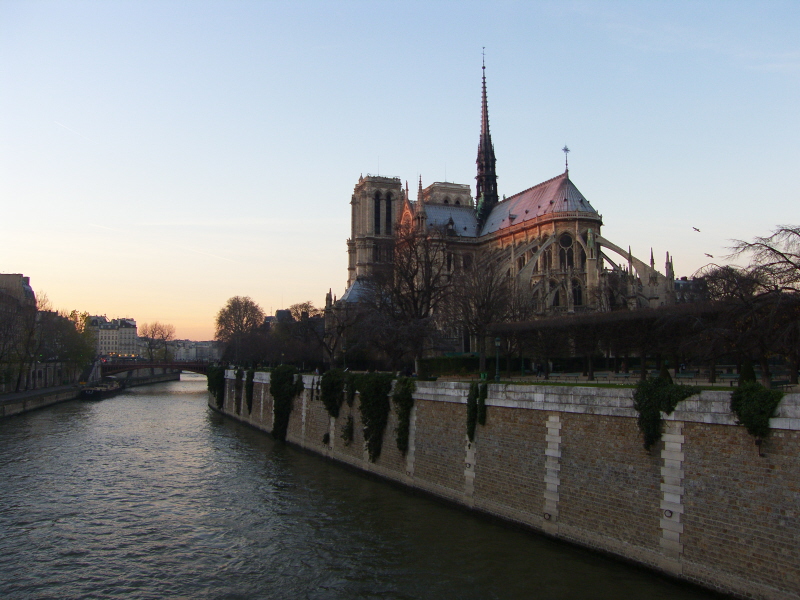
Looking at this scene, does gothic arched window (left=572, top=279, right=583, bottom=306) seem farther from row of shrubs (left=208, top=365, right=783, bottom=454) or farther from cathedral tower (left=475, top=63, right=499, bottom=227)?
row of shrubs (left=208, top=365, right=783, bottom=454)

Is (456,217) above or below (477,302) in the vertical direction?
above

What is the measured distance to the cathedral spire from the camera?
80.6m

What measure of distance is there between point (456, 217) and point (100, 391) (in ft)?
141

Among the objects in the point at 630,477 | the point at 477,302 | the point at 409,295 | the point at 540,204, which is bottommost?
the point at 630,477

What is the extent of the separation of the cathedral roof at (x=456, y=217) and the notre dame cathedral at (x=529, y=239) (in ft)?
0.38

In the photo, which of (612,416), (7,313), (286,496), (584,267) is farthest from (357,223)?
(612,416)

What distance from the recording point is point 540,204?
6831cm

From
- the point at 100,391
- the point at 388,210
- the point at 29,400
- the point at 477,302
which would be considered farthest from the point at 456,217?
the point at 29,400

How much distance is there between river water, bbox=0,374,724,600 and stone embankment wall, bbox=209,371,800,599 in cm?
68

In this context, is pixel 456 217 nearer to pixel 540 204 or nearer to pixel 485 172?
pixel 485 172

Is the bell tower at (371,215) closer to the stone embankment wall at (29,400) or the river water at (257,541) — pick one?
the stone embankment wall at (29,400)

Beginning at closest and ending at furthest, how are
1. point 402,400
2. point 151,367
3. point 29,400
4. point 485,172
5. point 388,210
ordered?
1. point 402,400
2. point 29,400
3. point 485,172
4. point 388,210
5. point 151,367

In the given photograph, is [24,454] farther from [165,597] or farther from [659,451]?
[659,451]

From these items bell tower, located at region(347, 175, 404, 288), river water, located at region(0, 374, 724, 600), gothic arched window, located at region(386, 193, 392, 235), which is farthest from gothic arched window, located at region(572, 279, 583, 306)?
river water, located at region(0, 374, 724, 600)
